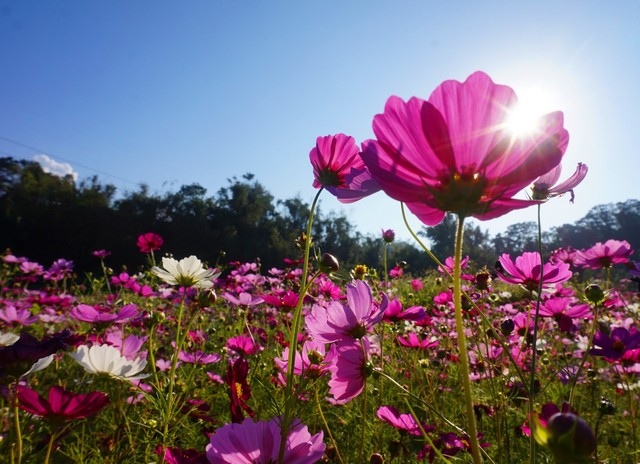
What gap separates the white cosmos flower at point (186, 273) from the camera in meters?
0.81

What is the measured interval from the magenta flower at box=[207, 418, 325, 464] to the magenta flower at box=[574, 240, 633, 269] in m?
1.11

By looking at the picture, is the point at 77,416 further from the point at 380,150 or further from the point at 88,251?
the point at 88,251

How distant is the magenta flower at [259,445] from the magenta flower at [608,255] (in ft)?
3.64

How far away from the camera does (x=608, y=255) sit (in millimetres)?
1200

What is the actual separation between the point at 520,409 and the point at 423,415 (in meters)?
0.37

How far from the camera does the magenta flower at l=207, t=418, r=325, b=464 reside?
432 millimetres

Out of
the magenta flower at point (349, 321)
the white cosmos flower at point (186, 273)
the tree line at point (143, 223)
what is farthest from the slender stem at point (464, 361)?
the tree line at point (143, 223)

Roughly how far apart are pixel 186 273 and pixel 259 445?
0.46 metres

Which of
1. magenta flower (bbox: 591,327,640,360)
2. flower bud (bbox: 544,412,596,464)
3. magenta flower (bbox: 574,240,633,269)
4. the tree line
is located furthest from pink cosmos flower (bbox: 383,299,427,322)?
the tree line

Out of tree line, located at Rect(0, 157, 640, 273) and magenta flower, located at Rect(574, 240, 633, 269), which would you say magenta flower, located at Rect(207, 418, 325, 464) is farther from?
tree line, located at Rect(0, 157, 640, 273)

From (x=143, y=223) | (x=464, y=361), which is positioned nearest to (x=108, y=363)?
(x=464, y=361)

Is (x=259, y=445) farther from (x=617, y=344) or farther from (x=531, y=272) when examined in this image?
(x=617, y=344)

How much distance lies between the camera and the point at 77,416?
502mm

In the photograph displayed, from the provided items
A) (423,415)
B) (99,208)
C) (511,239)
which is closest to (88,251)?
(99,208)
